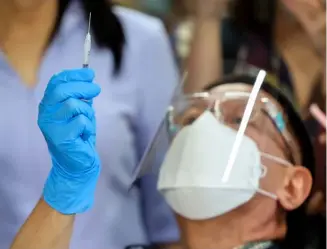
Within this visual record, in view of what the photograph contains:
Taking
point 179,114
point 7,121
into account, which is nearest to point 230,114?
point 179,114

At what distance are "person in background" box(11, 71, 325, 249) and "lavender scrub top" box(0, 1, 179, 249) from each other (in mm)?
33

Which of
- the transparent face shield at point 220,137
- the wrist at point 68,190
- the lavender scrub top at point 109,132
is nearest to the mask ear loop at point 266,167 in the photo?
the transparent face shield at point 220,137

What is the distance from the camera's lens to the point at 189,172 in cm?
78

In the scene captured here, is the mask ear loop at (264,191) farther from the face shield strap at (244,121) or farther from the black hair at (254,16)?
the black hair at (254,16)

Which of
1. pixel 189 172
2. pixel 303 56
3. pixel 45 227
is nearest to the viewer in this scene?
pixel 45 227

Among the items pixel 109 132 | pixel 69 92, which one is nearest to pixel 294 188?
pixel 109 132

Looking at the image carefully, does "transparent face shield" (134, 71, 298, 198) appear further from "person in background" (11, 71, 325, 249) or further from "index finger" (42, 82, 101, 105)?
"index finger" (42, 82, 101, 105)

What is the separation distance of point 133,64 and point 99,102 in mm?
77

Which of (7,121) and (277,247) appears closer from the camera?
(7,121)

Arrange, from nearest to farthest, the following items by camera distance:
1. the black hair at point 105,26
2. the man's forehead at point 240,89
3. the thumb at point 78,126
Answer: the thumb at point 78,126 < the black hair at point 105,26 < the man's forehead at point 240,89

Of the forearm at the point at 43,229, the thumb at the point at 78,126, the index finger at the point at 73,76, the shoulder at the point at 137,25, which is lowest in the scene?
the forearm at the point at 43,229

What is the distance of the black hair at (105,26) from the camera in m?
0.72

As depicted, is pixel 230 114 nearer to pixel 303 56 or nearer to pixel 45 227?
pixel 303 56

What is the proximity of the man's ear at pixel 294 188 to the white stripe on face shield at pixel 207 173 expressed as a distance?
0.03m
